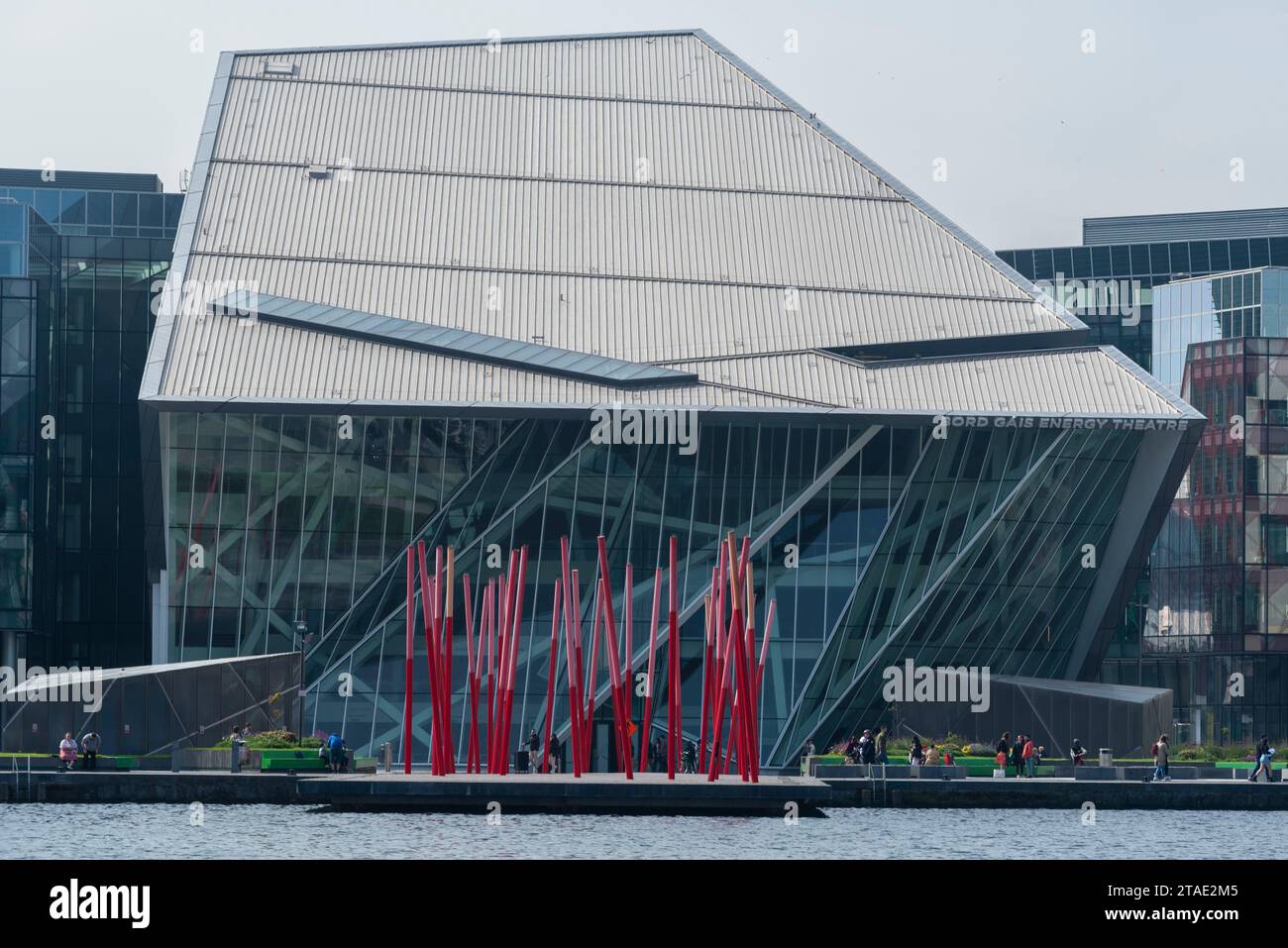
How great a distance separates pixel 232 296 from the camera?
7744 centimetres

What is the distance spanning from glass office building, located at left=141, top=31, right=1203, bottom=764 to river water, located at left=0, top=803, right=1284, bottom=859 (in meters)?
16.1

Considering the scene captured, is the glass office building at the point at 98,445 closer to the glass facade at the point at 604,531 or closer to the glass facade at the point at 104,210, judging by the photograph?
the glass facade at the point at 104,210

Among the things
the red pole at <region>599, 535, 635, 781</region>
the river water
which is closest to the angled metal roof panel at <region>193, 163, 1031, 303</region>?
the red pole at <region>599, 535, 635, 781</region>

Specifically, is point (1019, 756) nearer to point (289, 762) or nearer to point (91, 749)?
point (289, 762)

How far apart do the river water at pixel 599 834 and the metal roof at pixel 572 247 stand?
65.6 ft

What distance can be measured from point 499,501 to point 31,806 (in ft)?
67.8

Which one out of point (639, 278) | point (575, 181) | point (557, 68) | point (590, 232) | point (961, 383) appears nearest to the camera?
point (961, 383)

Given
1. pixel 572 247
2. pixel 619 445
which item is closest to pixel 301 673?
pixel 619 445

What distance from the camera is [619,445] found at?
243ft

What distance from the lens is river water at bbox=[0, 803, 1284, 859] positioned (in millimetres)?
45406

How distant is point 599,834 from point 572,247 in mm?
37227

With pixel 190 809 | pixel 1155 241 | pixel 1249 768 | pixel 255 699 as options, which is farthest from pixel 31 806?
pixel 1155 241

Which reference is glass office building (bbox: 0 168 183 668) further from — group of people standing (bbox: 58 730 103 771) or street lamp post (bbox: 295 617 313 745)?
group of people standing (bbox: 58 730 103 771)

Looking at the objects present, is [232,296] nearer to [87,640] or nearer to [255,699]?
[255,699]
